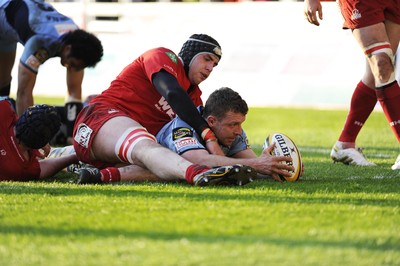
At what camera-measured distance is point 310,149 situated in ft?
29.0

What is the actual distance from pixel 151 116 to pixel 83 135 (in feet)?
1.66

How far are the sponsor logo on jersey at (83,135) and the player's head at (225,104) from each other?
834 millimetres

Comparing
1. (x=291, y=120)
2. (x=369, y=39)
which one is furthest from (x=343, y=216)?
(x=291, y=120)

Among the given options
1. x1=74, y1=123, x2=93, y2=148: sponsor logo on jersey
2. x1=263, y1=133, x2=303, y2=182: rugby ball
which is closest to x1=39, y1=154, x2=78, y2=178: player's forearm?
x1=74, y1=123, x2=93, y2=148: sponsor logo on jersey

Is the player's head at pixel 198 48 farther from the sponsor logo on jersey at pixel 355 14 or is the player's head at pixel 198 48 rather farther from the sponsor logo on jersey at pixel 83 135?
the sponsor logo on jersey at pixel 355 14

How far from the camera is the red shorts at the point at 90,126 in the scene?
589 cm

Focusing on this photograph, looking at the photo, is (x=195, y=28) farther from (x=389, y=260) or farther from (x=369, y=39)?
(x=389, y=260)

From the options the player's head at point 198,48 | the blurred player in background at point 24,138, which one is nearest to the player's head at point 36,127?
the blurred player in background at point 24,138

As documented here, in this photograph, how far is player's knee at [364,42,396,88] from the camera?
6.18 metres

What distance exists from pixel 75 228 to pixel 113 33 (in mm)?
13870

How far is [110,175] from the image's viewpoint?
570 cm

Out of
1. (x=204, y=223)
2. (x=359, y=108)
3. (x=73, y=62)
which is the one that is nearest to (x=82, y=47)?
(x=73, y=62)

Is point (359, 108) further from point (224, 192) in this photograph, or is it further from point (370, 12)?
point (224, 192)

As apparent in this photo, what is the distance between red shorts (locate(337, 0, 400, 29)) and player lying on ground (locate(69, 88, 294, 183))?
122cm
